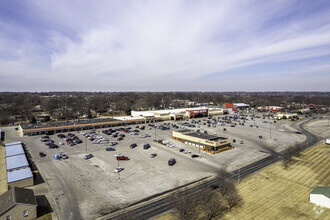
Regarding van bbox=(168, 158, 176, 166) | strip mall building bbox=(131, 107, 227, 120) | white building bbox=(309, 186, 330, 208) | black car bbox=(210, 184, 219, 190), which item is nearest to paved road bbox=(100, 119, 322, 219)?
black car bbox=(210, 184, 219, 190)

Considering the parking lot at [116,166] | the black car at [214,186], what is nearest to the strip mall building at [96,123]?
the parking lot at [116,166]

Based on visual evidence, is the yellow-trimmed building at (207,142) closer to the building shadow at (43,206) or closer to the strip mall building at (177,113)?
the building shadow at (43,206)

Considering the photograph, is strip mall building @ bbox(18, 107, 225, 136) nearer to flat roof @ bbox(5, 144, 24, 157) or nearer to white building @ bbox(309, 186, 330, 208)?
flat roof @ bbox(5, 144, 24, 157)

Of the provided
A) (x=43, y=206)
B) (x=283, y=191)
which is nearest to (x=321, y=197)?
(x=283, y=191)

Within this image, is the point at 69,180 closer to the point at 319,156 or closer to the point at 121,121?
the point at 121,121

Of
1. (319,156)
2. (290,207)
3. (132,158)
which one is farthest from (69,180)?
(319,156)

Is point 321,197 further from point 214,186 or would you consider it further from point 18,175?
point 18,175
